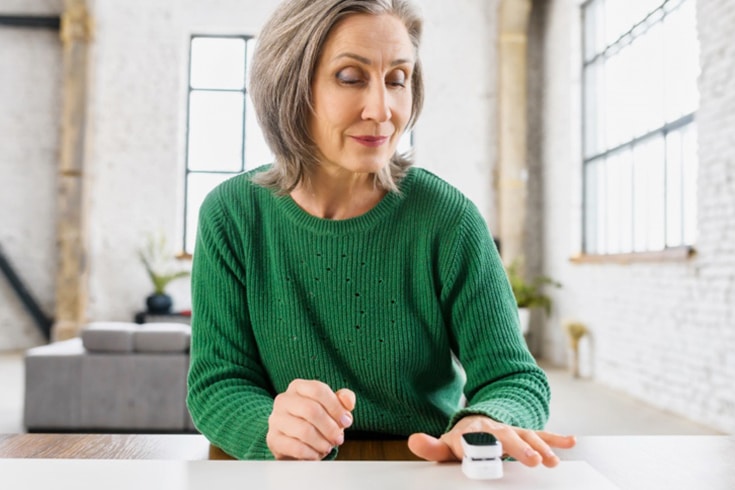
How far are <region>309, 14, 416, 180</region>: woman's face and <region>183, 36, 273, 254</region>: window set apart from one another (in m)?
7.74

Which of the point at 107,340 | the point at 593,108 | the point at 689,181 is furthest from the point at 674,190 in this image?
the point at 107,340

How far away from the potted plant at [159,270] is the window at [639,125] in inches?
190

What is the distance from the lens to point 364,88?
1.06 meters

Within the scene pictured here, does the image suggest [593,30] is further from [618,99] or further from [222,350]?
[222,350]

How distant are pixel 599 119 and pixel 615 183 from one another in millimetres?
807

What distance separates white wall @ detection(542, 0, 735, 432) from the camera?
424cm

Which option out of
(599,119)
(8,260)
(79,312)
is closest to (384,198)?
(599,119)

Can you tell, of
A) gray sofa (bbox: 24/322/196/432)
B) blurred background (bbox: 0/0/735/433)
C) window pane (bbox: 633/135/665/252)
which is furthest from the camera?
blurred background (bbox: 0/0/735/433)

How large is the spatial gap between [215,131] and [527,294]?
4365mm

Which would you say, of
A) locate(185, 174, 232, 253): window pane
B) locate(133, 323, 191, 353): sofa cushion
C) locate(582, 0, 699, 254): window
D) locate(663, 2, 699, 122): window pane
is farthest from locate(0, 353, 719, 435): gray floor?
locate(185, 174, 232, 253): window pane

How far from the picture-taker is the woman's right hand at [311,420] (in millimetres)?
813

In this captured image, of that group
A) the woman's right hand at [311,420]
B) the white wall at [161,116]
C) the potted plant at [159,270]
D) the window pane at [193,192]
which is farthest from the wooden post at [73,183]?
the woman's right hand at [311,420]

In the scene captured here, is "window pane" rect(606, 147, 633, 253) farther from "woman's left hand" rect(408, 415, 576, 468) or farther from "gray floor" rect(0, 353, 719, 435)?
"woman's left hand" rect(408, 415, 576, 468)

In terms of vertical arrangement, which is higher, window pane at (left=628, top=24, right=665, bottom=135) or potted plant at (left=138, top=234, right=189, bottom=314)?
window pane at (left=628, top=24, right=665, bottom=135)
